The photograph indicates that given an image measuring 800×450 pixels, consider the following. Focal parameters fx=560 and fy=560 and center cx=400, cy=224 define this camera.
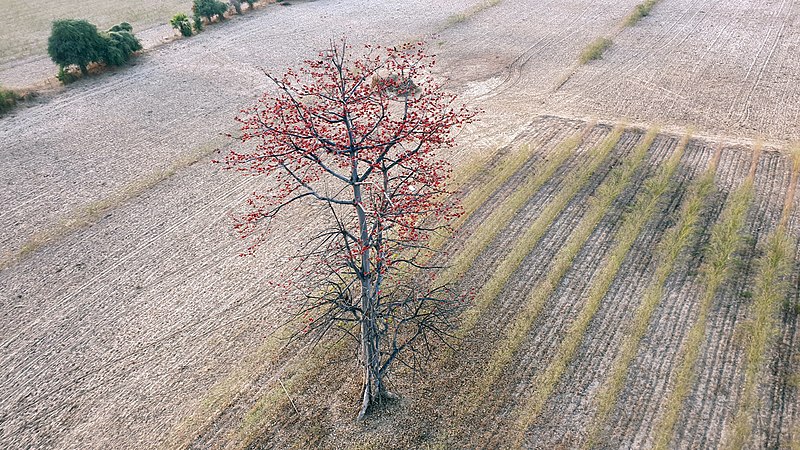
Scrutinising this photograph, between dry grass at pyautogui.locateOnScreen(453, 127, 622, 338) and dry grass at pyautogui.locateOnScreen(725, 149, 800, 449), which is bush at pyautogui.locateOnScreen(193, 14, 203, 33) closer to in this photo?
dry grass at pyautogui.locateOnScreen(453, 127, 622, 338)

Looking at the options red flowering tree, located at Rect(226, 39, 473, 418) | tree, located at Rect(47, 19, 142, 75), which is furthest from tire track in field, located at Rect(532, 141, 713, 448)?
tree, located at Rect(47, 19, 142, 75)

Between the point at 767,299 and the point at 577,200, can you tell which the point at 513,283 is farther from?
the point at 767,299

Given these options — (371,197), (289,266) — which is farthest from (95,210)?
(371,197)

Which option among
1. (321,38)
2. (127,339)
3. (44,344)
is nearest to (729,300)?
(127,339)

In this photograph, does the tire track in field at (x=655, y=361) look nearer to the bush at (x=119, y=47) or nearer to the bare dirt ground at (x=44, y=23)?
the bush at (x=119, y=47)

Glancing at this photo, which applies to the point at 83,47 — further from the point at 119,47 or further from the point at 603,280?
the point at 603,280

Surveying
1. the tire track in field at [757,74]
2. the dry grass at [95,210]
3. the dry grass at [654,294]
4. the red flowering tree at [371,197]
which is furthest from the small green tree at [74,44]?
the tire track in field at [757,74]
